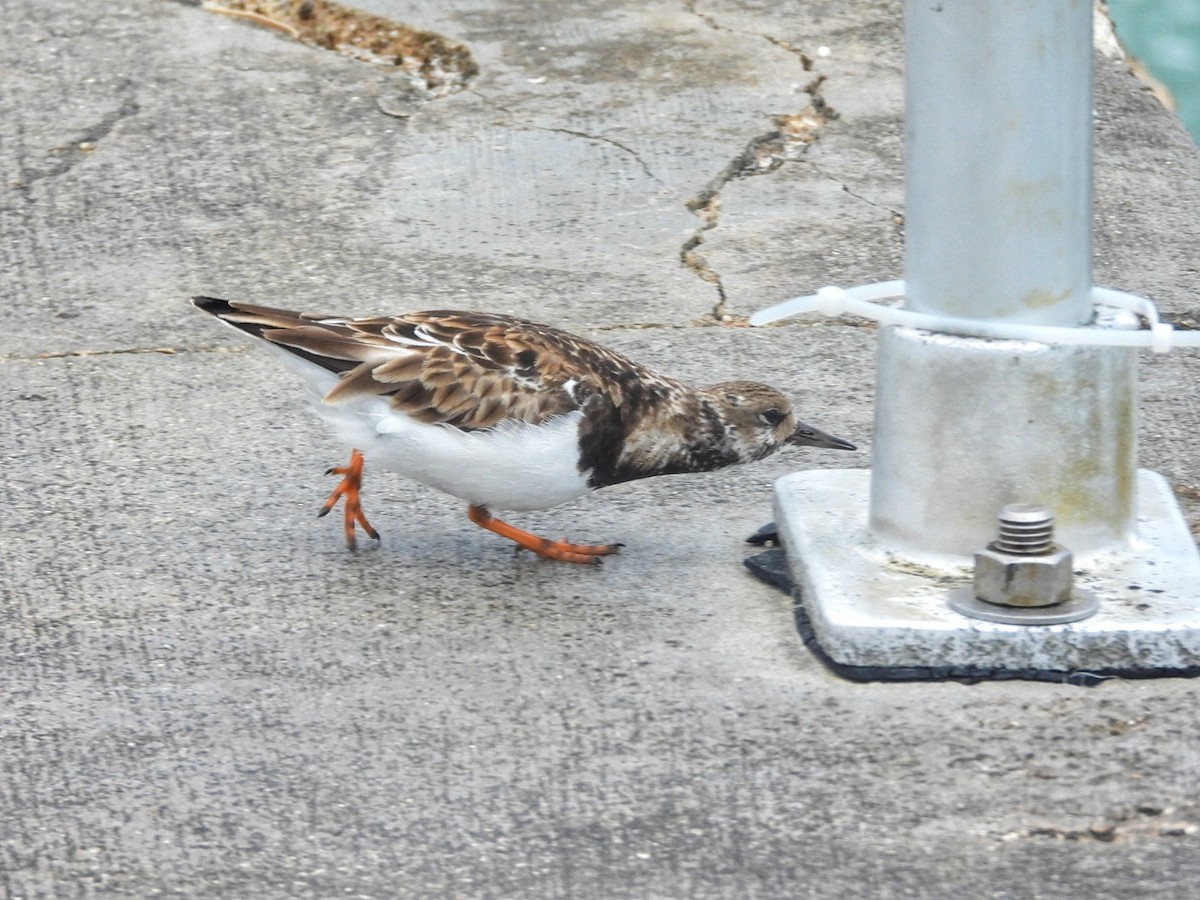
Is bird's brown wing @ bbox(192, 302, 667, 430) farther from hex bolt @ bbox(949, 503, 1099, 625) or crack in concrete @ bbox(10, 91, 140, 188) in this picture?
crack in concrete @ bbox(10, 91, 140, 188)

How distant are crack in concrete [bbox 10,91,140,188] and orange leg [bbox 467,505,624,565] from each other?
8.94 ft

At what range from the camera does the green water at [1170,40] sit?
436 inches

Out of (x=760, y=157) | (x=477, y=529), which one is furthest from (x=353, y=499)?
(x=760, y=157)

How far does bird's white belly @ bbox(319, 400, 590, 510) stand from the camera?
3.73 metres

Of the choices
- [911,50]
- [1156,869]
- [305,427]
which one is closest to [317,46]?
[305,427]

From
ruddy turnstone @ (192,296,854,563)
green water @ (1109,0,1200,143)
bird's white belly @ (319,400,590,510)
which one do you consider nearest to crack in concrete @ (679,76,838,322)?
ruddy turnstone @ (192,296,854,563)

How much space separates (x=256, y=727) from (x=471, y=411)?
84 centimetres

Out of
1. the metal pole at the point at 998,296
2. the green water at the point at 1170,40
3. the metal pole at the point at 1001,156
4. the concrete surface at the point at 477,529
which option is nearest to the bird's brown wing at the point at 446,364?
the concrete surface at the point at 477,529

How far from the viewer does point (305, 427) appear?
15.0ft

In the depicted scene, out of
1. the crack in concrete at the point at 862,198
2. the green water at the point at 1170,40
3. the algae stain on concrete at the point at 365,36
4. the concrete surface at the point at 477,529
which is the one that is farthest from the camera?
the green water at the point at 1170,40

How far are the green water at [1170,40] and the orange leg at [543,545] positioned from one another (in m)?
8.19

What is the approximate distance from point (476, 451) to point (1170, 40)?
29.0ft

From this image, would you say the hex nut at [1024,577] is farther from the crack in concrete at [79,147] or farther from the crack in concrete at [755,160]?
the crack in concrete at [79,147]

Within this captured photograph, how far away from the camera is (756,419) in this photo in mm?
4062
